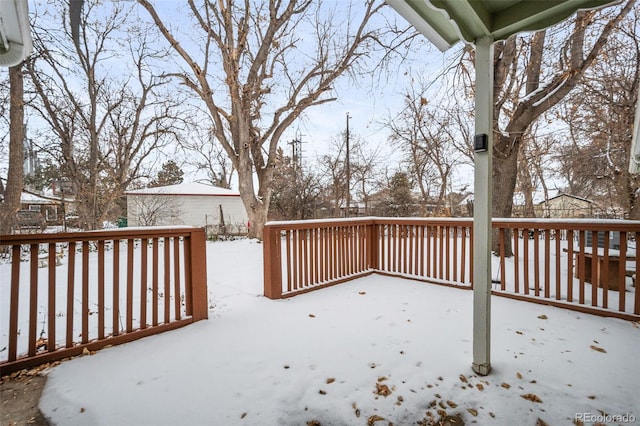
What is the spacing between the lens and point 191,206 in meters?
15.0

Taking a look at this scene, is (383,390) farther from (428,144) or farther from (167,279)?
(428,144)

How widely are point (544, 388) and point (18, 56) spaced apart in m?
3.70

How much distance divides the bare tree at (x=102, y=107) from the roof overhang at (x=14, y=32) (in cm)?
651

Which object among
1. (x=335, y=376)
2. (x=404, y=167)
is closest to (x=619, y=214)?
(x=404, y=167)

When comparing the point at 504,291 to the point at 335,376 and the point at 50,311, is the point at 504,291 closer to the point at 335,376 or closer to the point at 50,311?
the point at 335,376

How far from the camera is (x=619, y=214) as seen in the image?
10039 mm

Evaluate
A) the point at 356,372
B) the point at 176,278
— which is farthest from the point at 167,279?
the point at 356,372

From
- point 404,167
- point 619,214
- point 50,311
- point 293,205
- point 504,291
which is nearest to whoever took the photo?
point 50,311

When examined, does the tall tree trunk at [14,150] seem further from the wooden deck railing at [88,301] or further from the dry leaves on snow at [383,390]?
the dry leaves on snow at [383,390]

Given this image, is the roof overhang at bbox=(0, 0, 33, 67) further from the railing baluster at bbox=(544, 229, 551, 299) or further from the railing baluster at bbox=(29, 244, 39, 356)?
the railing baluster at bbox=(544, 229, 551, 299)

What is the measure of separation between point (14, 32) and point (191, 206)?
1458 centimetres

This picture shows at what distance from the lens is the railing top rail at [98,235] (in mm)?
2027

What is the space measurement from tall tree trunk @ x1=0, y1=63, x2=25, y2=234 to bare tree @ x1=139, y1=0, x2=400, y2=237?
3.93 m

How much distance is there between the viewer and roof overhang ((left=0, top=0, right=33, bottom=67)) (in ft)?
4.39
